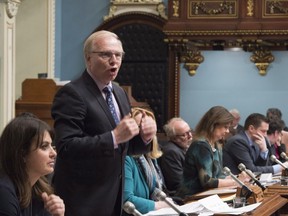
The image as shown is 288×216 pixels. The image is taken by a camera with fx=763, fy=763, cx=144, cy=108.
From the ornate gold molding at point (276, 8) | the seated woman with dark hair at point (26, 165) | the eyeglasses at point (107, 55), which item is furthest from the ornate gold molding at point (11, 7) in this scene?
the seated woman with dark hair at point (26, 165)

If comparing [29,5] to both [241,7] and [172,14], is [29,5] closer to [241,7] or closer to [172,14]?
[172,14]

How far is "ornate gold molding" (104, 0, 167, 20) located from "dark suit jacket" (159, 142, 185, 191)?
20.0 feet

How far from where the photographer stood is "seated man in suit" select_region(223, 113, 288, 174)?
7516mm

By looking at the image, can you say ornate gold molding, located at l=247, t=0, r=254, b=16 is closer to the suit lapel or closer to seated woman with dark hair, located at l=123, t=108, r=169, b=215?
seated woman with dark hair, located at l=123, t=108, r=169, b=215

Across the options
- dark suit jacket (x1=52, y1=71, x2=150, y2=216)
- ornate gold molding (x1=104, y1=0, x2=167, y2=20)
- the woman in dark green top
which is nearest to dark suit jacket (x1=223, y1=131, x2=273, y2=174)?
the woman in dark green top

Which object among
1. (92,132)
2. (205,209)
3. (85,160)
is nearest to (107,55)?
(92,132)

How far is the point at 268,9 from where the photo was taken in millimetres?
11992

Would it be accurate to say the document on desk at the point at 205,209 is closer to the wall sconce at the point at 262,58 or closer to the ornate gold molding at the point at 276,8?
the ornate gold molding at the point at 276,8

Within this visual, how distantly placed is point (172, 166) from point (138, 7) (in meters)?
6.42

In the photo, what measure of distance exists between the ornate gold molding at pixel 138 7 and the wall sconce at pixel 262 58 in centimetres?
168

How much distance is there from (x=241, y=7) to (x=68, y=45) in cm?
332

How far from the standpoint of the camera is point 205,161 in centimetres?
607

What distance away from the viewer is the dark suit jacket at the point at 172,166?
7066 mm

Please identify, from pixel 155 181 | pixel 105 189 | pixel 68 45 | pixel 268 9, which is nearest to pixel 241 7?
pixel 268 9
